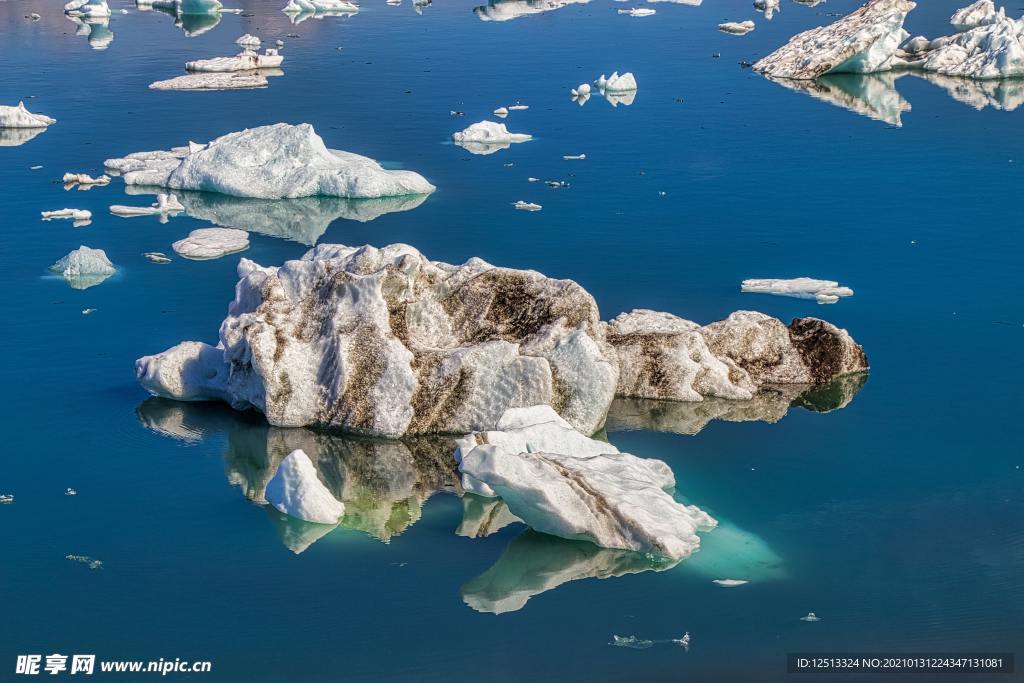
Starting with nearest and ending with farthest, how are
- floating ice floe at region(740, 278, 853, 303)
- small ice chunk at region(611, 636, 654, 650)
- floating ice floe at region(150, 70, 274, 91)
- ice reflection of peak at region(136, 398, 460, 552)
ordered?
small ice chunk at region(611, 636, 654, 650)
ice reflection of peak at region(136, 398, 460, 552)
floating ice floe at region(740, 278, 853, 303)
floating ice floe at region(150, 70, 274, 91)

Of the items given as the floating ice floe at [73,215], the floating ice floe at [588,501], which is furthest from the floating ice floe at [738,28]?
A: the floating ice floe at [588,501]

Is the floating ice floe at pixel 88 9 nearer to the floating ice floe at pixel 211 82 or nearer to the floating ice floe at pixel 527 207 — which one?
the floating ice floe at pixel 211 82

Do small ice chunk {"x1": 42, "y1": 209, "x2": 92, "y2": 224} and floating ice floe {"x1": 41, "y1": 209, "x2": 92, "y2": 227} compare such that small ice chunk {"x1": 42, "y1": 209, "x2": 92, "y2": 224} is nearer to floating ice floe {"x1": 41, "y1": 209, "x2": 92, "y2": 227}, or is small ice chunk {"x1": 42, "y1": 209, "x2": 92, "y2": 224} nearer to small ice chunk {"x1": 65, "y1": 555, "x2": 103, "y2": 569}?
floating ice floe {"x1": 41, "y1": 209, "x2": 92, "y2": 227}

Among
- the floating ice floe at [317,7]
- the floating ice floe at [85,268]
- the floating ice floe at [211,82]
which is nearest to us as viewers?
the floating ice floe at [85,268]

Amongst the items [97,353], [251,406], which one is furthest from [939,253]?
[97,353]

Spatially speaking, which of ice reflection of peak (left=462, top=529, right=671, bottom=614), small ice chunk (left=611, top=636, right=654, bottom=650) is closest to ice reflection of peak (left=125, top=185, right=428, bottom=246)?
ice reflection of peak (left=462, top=529, right=671, bottom=614)

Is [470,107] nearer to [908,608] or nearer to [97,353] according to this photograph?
[97,353]
